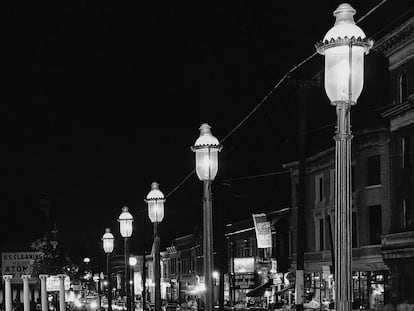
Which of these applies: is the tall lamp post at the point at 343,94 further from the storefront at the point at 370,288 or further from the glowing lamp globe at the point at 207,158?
the storefront at the point at 370,288

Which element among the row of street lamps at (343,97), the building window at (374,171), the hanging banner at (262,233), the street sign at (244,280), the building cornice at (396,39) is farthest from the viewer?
the street sign at (244,280)

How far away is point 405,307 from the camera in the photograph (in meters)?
40.8

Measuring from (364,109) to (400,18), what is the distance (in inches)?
506

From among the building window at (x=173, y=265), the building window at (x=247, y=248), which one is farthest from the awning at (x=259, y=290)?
the building window at (x=173, y=265)

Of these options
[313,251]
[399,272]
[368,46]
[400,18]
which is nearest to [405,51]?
[400,18]

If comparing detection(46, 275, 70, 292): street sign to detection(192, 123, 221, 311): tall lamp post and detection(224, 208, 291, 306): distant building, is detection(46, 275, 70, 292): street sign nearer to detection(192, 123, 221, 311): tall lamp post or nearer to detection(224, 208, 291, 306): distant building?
detection(192, 123, 221, 311): tall lamp post

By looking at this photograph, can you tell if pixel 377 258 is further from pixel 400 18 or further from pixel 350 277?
pixel 350 277

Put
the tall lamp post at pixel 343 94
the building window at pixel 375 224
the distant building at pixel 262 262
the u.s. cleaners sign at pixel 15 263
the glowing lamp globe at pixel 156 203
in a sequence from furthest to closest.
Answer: the distant building at pixel 262 262 → the building window at pixel 375 224 → the u.s. cleaners sign at pixel 15 263 → the glowing lamp globe at pixel 156 203 → the tall lamp post at pixel 343 94

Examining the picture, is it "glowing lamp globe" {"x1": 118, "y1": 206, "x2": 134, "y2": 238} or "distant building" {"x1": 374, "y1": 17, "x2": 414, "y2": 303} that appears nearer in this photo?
"glowing lamp globe" {"x1": 118, "y1": 206, "x2": 134, "y2": 238}

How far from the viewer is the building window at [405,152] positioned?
4297 centimetres

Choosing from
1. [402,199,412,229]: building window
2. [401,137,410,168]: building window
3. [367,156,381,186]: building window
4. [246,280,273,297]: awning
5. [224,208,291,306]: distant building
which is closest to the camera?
[401,137,410,168]: building window

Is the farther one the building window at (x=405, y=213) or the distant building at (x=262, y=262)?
the distant building at (x=262, y=262)

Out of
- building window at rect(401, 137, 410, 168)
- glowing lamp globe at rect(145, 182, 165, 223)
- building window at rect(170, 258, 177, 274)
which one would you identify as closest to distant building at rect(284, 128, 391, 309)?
building window at rect(401, 137, 410, 168)

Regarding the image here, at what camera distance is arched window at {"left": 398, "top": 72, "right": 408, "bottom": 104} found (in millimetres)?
42603
